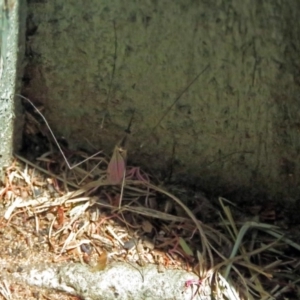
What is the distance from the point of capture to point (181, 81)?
211 cm

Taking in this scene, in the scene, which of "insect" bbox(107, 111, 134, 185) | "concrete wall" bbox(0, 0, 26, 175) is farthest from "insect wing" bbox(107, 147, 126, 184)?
"concrete wall" bbox(0, 0, 26, 175)

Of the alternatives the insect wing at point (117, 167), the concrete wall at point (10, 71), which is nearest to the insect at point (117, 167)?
the insect wing at point (117, 167)

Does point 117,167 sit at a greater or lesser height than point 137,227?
greater

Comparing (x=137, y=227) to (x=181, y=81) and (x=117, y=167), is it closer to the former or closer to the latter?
(x=117, y=167)

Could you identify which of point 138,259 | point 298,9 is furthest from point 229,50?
point 138,259

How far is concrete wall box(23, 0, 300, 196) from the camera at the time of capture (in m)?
1.99

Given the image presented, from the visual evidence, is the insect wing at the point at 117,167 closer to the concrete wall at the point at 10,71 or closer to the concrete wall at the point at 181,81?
the concrete wall at the point at 181,81

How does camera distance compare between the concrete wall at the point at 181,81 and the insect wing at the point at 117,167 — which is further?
the insect wing at the point at 117,167

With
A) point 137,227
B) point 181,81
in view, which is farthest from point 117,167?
point 181,81

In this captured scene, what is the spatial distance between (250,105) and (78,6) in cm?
47

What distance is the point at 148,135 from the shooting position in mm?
2229

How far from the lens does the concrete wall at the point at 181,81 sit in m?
1.99

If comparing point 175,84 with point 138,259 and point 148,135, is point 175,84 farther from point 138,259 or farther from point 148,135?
point 138,259

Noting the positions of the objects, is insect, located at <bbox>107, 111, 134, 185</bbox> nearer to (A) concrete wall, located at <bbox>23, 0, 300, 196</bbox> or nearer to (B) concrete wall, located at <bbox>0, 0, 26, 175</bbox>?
(A) concrete wall, located at <bbox>23, 0, 300, 196</bbox>
